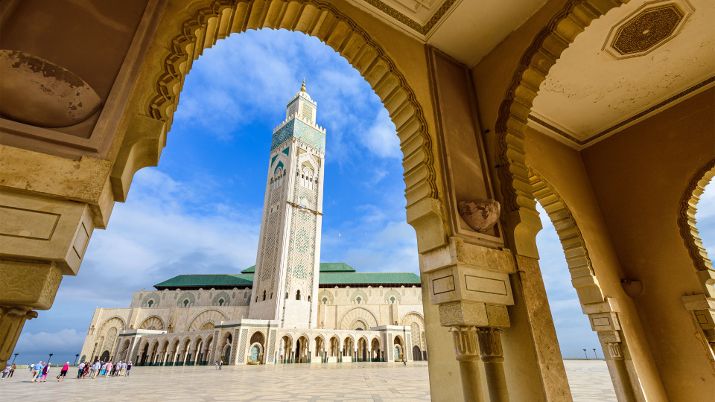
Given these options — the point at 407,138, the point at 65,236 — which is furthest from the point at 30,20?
the point at 407,138

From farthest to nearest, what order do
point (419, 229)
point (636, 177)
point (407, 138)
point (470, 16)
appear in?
point (636, 177)
point (470, 16)
point (407, 138)
point (419, 229)

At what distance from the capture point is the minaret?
79.9ft

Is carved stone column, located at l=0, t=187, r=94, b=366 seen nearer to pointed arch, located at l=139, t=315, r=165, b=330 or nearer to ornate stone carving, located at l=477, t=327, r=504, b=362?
ornate stone carving, located at l=477, t=327, r=504, b=362

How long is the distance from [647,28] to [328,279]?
105 feet

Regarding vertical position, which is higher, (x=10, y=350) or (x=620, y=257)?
(x=620, y=257)

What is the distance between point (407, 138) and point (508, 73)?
1154 millimetres

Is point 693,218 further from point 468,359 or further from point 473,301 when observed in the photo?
point 468,359

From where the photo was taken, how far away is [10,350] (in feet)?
3.55

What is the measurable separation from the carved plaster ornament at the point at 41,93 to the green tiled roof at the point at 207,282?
31.9 metres

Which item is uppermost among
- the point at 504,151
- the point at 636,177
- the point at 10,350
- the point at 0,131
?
the point at 636,177

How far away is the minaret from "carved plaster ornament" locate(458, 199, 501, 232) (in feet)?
75.1

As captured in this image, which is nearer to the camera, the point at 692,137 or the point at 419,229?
the point at 419,229

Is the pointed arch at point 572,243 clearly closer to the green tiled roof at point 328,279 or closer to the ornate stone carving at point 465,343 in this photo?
the ornate stone carving at point 465,343

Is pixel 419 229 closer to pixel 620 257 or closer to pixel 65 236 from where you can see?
pixel 65 236
